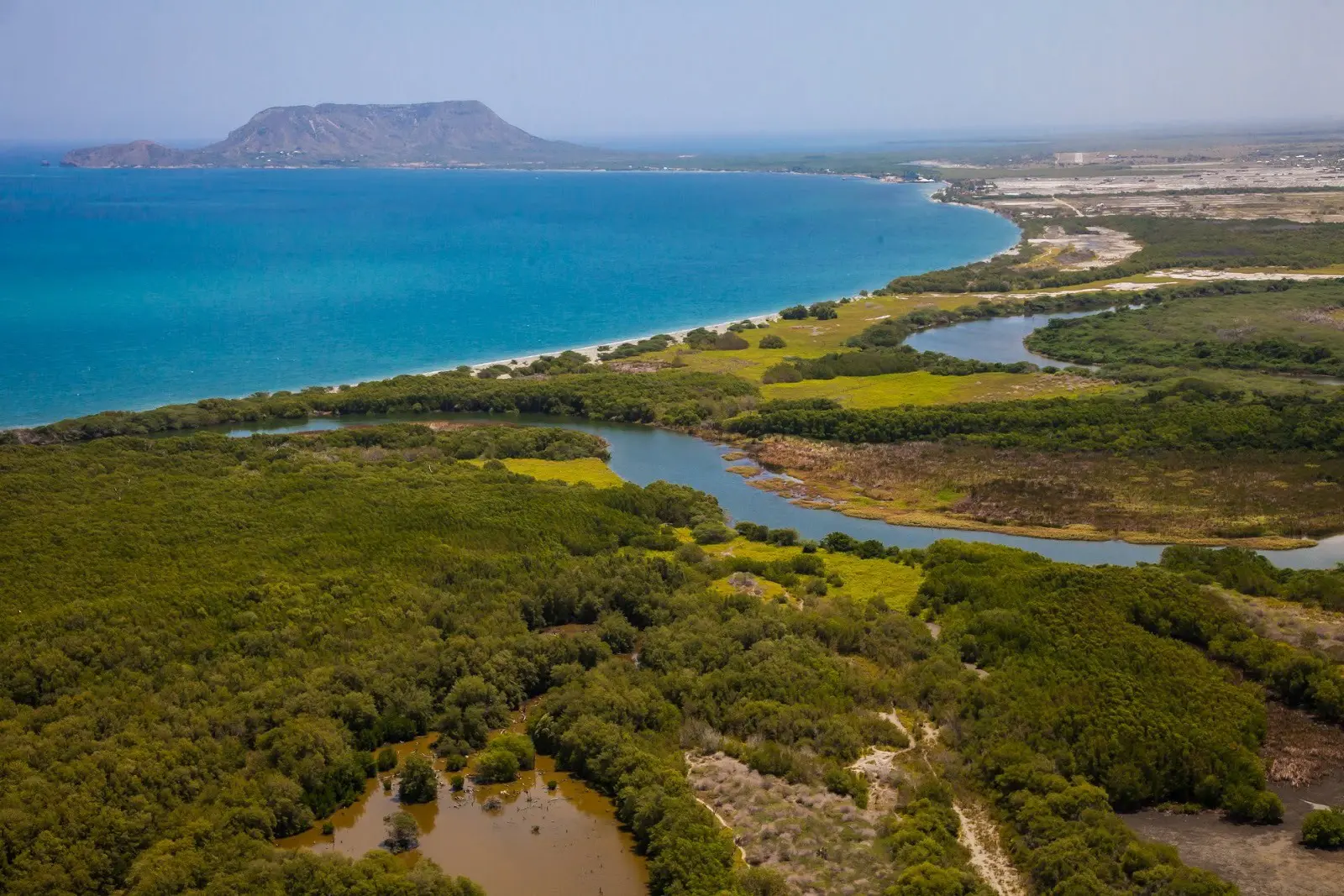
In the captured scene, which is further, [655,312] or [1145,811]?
[655,312]

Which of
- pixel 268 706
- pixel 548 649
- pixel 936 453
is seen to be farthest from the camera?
pixel 936 453

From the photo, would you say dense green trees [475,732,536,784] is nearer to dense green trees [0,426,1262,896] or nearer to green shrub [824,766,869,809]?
dense green trees [0,426,1262,896]

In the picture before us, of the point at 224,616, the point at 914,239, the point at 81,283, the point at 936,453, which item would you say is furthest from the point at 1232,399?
the point at 81,283

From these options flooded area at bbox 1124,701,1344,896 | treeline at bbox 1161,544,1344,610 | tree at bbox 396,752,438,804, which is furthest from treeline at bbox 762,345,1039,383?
tree at bbox 396,752,438,804

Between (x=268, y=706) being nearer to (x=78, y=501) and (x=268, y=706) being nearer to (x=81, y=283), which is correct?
(x=78, y=501)

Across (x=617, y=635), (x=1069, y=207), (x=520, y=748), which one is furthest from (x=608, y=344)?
(x=1069, y=207)

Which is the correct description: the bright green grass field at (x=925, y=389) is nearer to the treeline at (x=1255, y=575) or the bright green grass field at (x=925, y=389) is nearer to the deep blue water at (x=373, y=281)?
the deep blue water at (x=373, y=281)

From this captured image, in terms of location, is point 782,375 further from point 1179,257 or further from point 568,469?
point 1179,257
